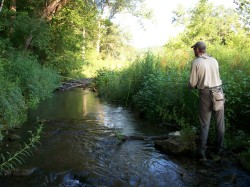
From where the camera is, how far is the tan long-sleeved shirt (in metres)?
5.94

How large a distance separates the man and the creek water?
77 centimetres

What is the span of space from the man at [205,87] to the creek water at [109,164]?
0.77 m

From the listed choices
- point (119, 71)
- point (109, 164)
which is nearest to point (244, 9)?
point (119, 71)

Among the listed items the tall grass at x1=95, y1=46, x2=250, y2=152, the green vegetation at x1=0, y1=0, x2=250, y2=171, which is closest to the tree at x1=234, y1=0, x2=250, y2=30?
the green vegetation at x1=0, y1=0, x2=250, y2=171

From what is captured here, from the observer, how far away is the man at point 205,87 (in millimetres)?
5945

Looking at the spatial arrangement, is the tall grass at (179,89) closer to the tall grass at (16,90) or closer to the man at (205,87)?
the man at (205,87)

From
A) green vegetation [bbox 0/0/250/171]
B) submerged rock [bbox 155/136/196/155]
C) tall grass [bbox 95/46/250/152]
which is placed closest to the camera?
submerged rock [bbox 155/136/196/155]

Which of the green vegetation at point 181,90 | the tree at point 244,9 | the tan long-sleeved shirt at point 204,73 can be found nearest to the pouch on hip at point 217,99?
the tan long-sleeved shirt at point 204,73

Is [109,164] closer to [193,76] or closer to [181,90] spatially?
[193,76]

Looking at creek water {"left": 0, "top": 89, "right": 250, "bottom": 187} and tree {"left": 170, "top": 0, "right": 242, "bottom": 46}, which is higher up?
tree {"left": 170, "top": 0, "right": 242, "bottom": 46}

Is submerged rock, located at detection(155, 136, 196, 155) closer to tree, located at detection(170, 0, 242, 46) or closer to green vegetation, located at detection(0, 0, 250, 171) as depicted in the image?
green vegetation, located at detection(0, 0, 250, 171)

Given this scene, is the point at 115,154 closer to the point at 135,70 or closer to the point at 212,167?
the point at 212,167

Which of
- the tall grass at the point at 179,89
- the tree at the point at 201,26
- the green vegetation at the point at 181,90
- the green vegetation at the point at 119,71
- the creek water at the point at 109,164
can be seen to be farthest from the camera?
the tree at the point at 201,26

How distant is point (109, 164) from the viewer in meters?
5.92
